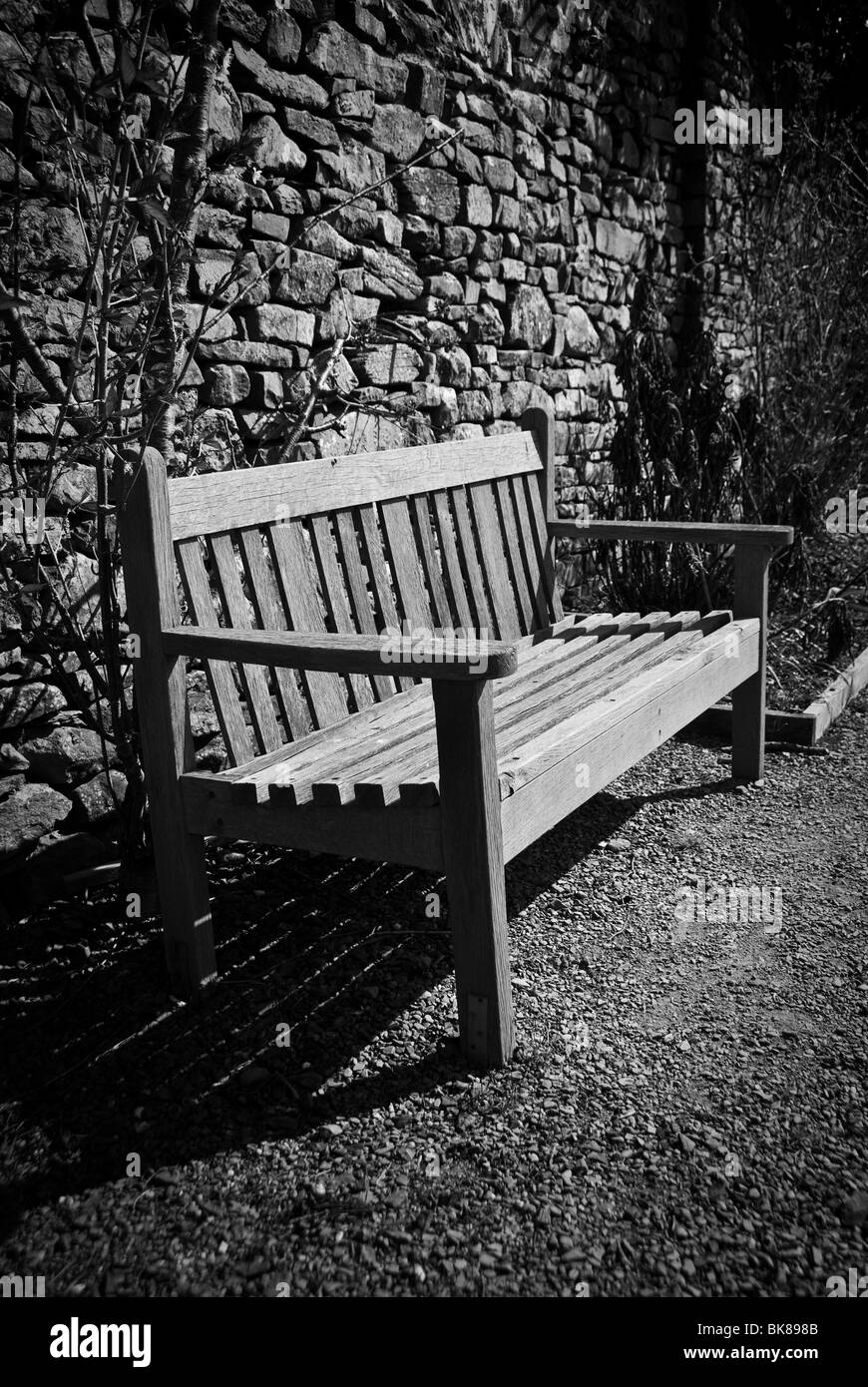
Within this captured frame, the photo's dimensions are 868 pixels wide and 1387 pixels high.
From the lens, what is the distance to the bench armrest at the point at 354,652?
1848mm

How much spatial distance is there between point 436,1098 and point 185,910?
2.21 feet

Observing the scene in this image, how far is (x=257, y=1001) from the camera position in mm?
2371

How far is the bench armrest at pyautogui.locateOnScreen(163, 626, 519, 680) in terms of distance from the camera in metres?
1.85

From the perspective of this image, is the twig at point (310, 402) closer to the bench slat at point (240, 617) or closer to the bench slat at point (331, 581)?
the bench slat at point (331, 581)

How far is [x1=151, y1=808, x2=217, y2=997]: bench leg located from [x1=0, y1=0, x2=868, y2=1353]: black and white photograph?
0.03ft

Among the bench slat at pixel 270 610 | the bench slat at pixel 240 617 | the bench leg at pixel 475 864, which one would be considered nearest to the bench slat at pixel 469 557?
the bench slat at pixel 270 610

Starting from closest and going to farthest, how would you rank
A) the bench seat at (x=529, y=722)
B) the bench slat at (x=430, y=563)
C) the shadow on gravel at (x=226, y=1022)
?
the shadow on gravel at (x=226, y=1022) → the bench seat at (x=529, y=722) → the bench slat at (x=430, y=563)

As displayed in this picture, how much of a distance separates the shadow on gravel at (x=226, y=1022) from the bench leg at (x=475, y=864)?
126 mm

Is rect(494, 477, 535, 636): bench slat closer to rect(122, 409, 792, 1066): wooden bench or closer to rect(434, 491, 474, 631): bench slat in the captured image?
rect(122, 409, 792, 1066): wooden bench

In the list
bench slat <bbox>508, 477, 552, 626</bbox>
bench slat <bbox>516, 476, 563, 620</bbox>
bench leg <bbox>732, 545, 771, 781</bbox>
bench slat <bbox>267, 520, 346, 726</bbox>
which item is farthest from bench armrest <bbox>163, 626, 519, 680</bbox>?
bench leg <bbox>732, 545, 771, 781</bbox>

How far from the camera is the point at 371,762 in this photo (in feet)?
7.50

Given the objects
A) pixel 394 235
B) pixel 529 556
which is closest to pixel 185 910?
pixel 529 556

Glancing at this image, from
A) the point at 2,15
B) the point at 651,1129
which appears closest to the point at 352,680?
the point at 651,1129

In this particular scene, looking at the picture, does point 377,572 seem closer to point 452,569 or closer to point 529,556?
point 452,569
